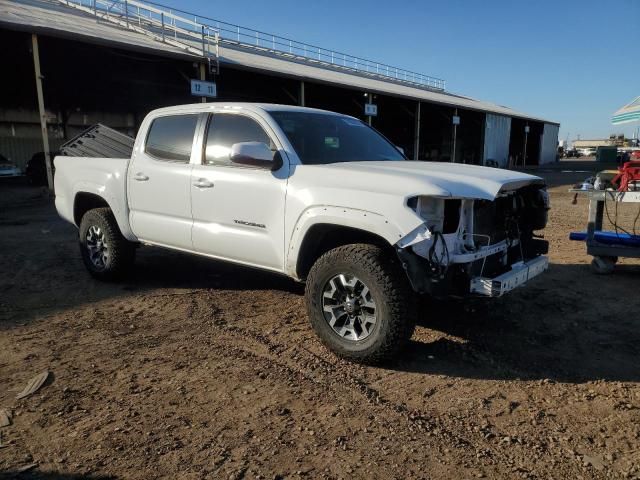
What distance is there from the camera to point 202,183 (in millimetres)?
4637

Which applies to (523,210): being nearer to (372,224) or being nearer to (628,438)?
(372,224)

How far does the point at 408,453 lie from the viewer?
265 centimetres

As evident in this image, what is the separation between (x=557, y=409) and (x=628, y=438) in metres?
0.40

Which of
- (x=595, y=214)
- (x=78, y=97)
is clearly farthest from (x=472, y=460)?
(x=78, y=97)

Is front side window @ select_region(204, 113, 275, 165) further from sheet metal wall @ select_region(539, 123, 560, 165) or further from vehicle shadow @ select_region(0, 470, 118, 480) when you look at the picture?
sheet metal wall @ select_region(539, 123, 560, 165)

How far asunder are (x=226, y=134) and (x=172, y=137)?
0.79 metres

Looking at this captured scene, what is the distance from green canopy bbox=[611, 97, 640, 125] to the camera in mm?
14469

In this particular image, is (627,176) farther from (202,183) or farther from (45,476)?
(45,476)

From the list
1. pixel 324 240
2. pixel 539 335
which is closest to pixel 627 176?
pixel 539 335

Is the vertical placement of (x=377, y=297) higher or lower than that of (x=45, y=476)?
higher

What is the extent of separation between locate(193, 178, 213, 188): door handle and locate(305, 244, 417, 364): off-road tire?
143 centimetres

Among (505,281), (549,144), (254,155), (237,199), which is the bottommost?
→ (505,281)

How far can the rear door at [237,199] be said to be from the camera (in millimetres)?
4160

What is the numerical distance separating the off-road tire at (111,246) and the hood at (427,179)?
2762 millimetres
